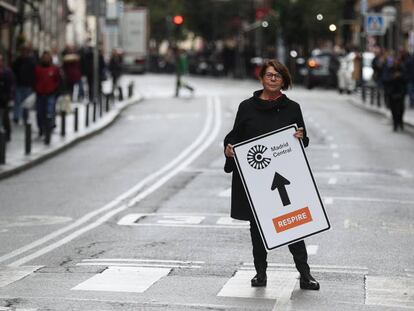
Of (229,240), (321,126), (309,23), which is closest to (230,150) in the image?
(229,240)

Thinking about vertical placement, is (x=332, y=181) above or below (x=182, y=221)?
below

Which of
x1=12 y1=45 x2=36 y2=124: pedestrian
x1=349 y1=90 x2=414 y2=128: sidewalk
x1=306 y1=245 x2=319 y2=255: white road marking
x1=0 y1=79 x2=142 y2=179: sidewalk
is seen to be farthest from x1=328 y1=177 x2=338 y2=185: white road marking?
x1=349 y1=90 x2=414 y2=128: sidewalk

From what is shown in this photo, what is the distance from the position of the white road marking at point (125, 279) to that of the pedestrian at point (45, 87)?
18336mm

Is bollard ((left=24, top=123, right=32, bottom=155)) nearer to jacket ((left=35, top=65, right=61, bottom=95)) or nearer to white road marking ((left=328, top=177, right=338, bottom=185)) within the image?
jacket ((left=35, top=65, right=61, bottom=95))

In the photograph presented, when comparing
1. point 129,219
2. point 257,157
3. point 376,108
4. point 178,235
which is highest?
point 257,157

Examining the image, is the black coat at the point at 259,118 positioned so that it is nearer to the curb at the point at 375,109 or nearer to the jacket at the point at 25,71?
the jacket at the point at 25,71

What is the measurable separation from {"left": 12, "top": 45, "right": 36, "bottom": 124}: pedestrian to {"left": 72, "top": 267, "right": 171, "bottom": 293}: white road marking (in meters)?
22.7

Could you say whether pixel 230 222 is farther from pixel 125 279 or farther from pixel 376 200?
pixel 125 279

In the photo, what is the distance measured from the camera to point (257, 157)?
420 inches

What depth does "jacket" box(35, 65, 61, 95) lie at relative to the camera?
2978cm

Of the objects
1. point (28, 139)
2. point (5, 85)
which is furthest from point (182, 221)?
point (5, 85)

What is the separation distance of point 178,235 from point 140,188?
5.93 meters

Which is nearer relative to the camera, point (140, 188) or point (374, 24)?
point (140, 188)

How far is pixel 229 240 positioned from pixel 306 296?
12.4 ft
